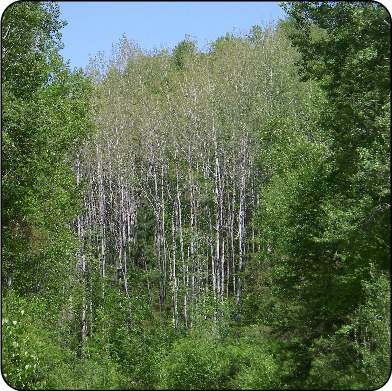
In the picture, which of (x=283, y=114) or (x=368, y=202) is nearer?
(x=368, y=202)

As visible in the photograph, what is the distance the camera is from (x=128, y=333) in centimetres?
2066

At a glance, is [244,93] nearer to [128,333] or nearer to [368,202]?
[128,333]

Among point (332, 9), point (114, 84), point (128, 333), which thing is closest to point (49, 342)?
point (128, 333)

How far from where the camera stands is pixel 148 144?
984 inches

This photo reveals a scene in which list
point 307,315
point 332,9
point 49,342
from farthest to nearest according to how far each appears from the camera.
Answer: point 49,342, point 307,315, point 332,9

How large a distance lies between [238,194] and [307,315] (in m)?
13.3

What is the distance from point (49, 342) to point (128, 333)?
6556 mm

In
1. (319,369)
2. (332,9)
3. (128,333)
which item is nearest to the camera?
(319,369)

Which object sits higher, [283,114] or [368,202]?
[283,114]

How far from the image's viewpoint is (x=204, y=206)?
25.6 m

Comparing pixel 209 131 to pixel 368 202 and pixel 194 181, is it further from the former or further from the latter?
pixel 368 202

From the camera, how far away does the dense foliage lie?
34.1 feet

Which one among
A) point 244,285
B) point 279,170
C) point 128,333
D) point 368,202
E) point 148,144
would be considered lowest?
point 128,333

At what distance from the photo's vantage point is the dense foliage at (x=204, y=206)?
34.1 feet
